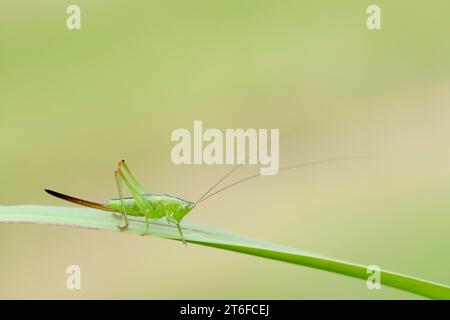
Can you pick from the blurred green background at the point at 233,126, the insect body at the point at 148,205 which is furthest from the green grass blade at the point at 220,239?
the blurred green background at the point at 233,126

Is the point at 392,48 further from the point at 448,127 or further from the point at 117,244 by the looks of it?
the point at 117,244

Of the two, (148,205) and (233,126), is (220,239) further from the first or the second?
(233,126)

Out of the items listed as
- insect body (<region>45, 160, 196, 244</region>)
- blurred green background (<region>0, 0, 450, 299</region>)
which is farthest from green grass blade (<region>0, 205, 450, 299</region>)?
blurred green background (<region>0, 0, 450, 299</region>)

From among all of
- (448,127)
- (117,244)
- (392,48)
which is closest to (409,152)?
(448,127)

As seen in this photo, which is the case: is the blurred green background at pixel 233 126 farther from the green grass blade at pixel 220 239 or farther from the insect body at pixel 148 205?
the green grass blade at pixel 220 239

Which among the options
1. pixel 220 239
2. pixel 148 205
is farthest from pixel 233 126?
pixel 220 239
